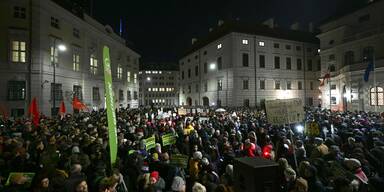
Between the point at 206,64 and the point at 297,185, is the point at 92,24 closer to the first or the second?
the point at 206,64

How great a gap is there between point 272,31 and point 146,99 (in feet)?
235

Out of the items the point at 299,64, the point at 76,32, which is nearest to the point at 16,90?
the point at 76,32

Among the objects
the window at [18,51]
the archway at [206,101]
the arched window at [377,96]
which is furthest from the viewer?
the archway at [206,101]

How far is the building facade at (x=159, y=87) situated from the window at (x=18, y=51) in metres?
83.6

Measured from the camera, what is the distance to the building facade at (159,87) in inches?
4245

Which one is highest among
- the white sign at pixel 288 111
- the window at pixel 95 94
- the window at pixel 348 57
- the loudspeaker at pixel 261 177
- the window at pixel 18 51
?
the window at pixel 348 57

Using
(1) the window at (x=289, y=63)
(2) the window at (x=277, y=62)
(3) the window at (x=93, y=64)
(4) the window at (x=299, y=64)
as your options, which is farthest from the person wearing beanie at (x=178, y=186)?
(4) the window at (x=299, y=64)

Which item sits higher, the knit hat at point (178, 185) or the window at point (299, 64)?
the window at point (299, 64)

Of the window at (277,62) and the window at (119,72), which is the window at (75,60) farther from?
the window at (277,62)

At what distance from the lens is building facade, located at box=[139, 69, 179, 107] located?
107812 mm

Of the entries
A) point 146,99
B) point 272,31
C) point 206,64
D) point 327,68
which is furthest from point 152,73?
point 327,68

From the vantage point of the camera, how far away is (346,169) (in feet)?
18.0

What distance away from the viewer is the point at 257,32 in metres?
45.1

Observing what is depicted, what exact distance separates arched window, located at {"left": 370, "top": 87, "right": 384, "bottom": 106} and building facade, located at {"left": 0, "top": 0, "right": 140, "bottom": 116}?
3465 centimetres
